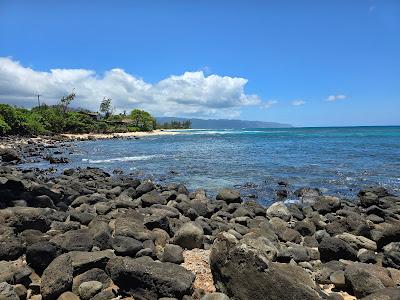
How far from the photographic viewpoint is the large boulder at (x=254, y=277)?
18.5 feet

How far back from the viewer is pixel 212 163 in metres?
32.0

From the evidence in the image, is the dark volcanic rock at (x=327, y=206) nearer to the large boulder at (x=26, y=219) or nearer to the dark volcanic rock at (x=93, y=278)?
the large boulder at (x=26, y=219)

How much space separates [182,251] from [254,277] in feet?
8.69

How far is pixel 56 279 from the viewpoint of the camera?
6391mm

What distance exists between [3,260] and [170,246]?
3237mm

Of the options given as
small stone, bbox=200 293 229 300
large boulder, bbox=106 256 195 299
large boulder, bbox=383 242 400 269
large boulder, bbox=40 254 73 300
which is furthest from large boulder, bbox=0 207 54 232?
large boulder, bbox=383 242 400 269

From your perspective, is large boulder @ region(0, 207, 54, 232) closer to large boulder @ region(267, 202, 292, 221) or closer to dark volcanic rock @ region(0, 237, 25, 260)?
dark volcanic rock @ region(0, 237, 25, 260)

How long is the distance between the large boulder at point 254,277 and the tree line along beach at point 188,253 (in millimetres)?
15

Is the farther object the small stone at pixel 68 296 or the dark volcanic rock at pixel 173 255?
the dark volcanic rock at pixel 173 255

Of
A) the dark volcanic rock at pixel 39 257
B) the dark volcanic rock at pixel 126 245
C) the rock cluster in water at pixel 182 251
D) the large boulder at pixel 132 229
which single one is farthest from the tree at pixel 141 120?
the dark volcanic rock at pixel 39 257

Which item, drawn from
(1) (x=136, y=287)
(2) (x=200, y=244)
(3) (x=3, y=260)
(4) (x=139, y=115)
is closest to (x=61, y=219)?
(3) (x=3, y=260)

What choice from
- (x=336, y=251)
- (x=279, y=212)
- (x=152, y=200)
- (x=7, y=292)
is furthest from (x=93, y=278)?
(x=279, y=212)

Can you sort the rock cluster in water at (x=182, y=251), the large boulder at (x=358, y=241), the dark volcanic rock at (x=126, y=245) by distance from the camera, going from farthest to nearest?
the large boulder at (x=358, y=241) → the dark volcanic rock at (x=126, y=245) → the rock cluster in water at (x=182, y=251)

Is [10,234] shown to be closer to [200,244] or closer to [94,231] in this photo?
[94,231]
